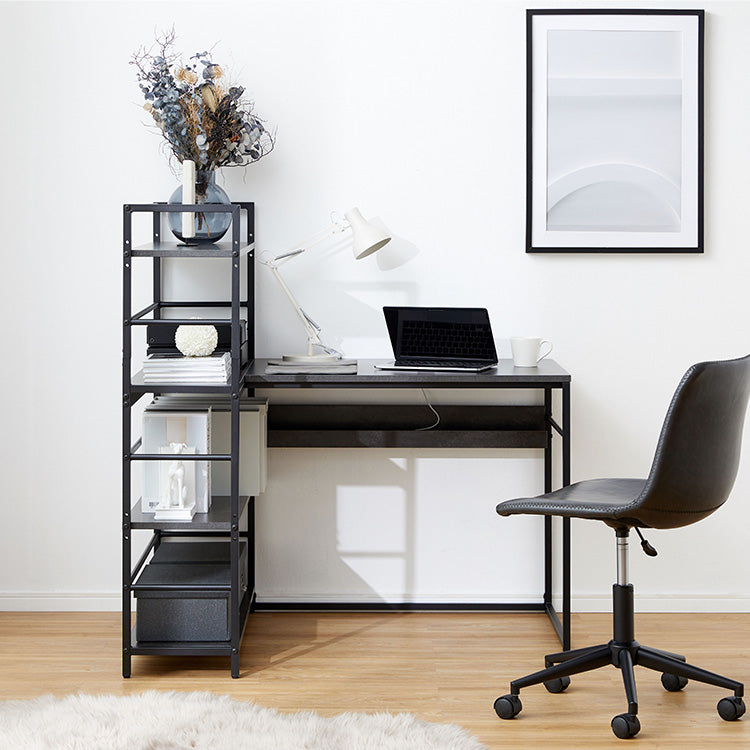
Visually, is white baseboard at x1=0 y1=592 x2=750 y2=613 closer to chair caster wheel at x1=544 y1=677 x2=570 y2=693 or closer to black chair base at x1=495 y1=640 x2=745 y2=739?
chair caster wheel at x1=544 y1=677 x2=570 y2=693

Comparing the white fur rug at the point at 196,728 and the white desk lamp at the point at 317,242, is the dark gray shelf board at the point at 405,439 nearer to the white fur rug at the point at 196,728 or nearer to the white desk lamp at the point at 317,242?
the white desk lamp at the point at 317,242

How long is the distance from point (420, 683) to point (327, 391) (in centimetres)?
104

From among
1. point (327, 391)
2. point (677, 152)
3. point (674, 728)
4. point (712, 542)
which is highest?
point (677, 152)

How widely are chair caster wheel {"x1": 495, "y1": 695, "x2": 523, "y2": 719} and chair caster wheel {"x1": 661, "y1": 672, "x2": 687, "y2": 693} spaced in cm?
45

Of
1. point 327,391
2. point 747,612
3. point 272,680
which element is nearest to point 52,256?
point 327,391

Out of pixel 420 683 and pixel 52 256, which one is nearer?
pixel 420 683

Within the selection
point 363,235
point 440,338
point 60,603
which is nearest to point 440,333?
point 440,338

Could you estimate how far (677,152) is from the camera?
3.21 metres

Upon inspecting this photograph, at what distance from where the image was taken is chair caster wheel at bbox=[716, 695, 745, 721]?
246cm

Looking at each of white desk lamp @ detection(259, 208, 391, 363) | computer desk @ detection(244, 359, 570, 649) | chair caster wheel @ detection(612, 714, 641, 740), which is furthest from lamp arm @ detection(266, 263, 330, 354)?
chair caster wheel @ detection(612, 714, 641, 740)

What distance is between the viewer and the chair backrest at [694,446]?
2297 mm

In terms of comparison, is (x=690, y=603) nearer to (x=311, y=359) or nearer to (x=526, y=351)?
(x=526, y=351)

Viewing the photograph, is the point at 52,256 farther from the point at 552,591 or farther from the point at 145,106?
the point at 552,591

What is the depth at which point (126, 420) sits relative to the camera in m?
2.71
